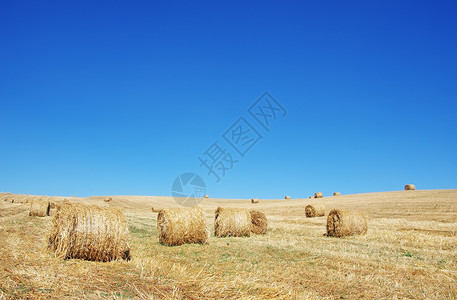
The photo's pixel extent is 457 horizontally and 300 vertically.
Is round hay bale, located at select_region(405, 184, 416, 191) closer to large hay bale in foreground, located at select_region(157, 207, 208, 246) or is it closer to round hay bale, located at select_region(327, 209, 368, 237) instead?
round hay bale, located at select_region(327, 209, 368, 237)

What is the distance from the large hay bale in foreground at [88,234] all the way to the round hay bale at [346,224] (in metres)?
9.73

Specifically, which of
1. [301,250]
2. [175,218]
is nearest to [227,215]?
[175,218]

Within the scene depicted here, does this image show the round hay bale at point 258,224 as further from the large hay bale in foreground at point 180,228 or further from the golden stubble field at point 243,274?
the golden stubble field at point 243,274

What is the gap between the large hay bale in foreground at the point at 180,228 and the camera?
11.5 metres

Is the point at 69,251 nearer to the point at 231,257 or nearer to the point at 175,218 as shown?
the point at 231,257

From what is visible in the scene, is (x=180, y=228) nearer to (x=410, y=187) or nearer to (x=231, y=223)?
(x=231, y=223)

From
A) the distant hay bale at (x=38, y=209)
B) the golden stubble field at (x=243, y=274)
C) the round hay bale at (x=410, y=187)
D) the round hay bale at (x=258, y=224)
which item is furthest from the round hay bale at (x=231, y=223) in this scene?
the round hay bale at (x=410, y=187)

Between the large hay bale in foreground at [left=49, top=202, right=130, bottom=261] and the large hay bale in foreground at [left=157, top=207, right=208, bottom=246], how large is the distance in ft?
11.6

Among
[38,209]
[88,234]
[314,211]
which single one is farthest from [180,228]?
[314,211]

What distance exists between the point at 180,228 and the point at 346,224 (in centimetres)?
737

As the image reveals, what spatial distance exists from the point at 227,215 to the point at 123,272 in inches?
336

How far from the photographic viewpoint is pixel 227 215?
47.1ft

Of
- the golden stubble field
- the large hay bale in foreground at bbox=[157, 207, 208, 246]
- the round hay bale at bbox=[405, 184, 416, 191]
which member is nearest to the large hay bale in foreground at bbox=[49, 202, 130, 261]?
the golden stubble field

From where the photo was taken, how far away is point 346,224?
47.0 ft
